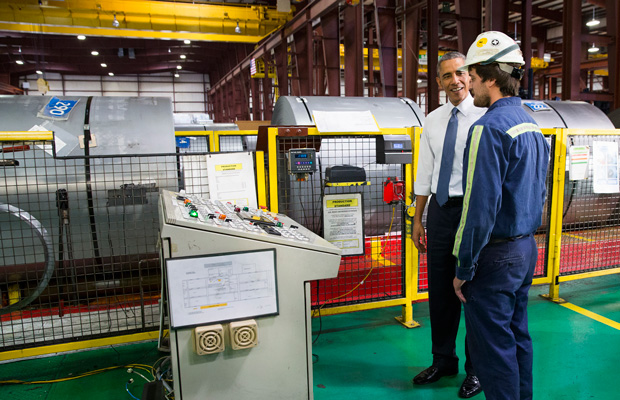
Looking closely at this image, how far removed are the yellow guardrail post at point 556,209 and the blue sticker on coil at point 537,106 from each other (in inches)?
85.5

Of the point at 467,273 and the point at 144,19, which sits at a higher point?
the point at 144,19

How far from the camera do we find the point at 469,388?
210 centimetres

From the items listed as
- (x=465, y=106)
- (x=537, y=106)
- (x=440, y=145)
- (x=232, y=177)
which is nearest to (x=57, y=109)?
(x=232, y=177)

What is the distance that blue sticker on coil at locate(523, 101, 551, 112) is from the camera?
4.98 m

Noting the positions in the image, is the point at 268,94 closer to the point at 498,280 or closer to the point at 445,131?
the point at 445,131

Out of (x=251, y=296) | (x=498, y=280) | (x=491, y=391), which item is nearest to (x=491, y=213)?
(x=498, y=280)

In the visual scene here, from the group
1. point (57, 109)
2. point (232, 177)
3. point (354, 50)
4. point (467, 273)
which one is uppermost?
point (354, 50)

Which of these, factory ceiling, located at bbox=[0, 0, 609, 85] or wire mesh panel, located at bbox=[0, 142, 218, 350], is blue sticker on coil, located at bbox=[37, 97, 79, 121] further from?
factory ceiling, located at bbox=[0, 0, 609, 85]

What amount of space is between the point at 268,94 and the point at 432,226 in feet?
32.3

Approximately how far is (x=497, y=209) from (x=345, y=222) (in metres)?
1.23

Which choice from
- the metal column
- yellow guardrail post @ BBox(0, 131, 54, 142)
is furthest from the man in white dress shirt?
the metal column

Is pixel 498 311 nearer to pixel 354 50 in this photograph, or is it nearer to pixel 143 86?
pixel 354 50

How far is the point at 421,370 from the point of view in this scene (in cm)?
235

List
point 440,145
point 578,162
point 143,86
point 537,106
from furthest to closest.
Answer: point 143,86 < point 537,106 < point 578,162 < point 440,145
